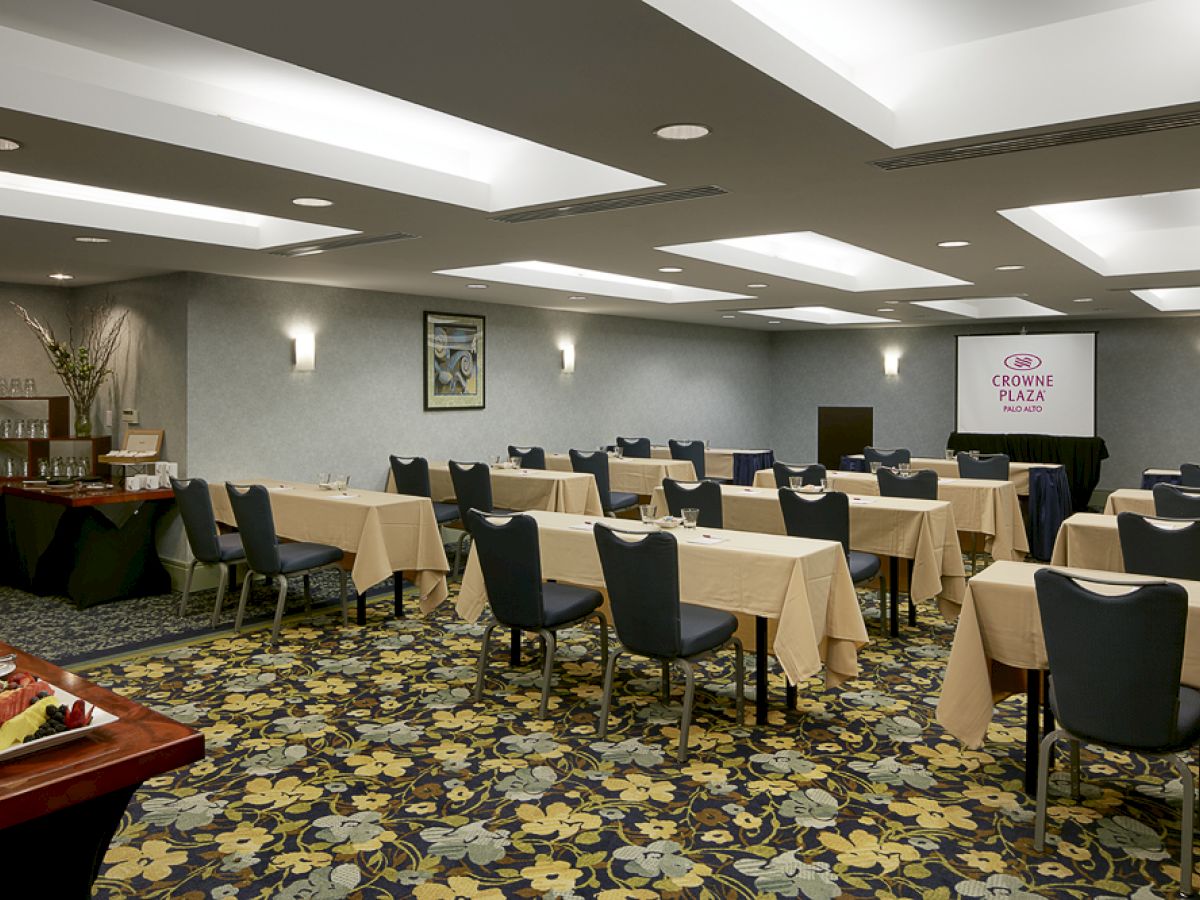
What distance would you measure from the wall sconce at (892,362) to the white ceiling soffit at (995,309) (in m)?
1.92

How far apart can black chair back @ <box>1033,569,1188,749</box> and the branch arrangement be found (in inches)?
299

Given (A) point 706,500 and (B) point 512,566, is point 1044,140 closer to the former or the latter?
(B) point 512,566

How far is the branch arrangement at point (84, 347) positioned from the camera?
25.0 ft

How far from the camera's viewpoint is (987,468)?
320 inches

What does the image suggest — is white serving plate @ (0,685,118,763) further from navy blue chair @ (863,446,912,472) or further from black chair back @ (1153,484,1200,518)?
navy blue chair @ (863,446,912,472)

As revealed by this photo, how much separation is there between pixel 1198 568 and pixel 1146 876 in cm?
194

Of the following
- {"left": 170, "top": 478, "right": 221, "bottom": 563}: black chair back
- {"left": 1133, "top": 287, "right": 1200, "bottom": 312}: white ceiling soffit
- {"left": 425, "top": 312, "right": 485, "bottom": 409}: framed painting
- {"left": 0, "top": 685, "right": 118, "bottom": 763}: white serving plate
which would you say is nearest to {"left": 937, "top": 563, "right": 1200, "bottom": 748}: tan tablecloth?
{"left": 0, "top": 685, "right": 118, "bottom": 763}: white serving plate

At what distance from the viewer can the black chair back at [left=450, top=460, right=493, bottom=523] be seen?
714cm

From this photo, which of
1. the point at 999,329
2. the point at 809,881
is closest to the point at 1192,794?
the point at 809,881

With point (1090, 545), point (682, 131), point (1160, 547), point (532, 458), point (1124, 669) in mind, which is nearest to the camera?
point (1124, 669)

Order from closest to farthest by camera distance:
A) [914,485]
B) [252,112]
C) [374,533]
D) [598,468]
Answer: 1. [252,112]
2. [374,533]
3. [914,485]
4. [598,468]

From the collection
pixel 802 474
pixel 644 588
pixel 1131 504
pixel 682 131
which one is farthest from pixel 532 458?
pixel 682 131

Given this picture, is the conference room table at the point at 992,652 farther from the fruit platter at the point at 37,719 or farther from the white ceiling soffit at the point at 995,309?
the white ceiling soffit at the point at 995,309

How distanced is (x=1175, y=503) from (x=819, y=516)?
2.29 metres
